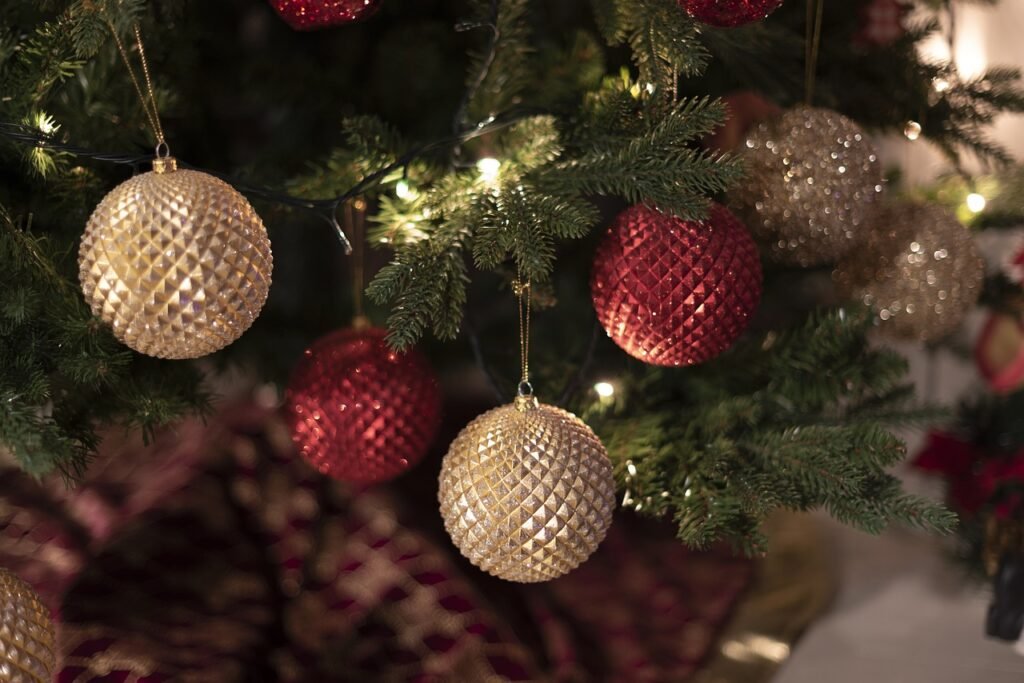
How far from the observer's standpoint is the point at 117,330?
18.4 inches

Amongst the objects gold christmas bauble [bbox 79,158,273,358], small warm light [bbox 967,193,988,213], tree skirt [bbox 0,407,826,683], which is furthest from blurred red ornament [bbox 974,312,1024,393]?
gold christmas bauble [bbox 79,158,273,358]

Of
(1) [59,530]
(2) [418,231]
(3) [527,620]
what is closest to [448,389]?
(3) [527,620]

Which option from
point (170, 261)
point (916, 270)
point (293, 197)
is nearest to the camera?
point (170, 261)

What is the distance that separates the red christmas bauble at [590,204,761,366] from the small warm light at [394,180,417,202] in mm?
137

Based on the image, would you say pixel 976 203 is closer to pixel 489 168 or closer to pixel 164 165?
pixel 489 168

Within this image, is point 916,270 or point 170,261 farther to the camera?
point 916,270

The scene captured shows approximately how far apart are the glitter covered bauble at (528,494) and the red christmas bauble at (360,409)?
0.25 feet

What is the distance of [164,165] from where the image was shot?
48 cm

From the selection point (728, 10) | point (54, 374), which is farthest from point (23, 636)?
point (728, 10)

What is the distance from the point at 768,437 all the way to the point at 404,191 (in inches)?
11.0

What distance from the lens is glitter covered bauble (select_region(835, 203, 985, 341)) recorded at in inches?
26.0

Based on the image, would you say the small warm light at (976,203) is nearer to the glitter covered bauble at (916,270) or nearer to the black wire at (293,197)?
the glitter covered bauble at (916,270)

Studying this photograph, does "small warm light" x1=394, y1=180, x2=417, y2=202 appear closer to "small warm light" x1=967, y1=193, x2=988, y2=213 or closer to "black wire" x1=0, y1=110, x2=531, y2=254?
"black wire" x1=0, y1=110, x2=531, y2=254

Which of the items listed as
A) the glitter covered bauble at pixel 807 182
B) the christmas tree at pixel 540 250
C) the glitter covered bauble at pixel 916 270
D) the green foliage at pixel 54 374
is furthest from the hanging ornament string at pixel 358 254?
the glitter covered bauble at pixel 916 270
